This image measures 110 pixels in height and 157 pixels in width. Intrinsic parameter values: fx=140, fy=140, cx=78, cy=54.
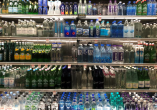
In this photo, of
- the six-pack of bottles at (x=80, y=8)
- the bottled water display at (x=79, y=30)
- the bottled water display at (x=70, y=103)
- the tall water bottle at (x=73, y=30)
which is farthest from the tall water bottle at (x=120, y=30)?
the bottled water display at (x=70, y=103)

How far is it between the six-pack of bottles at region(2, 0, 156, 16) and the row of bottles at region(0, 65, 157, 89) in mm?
1319

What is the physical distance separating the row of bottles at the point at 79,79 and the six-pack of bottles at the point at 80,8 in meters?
1.32

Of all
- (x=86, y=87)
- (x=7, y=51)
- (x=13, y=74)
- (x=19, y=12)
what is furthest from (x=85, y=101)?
(x=19, y=12)

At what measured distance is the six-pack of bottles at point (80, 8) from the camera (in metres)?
3.21

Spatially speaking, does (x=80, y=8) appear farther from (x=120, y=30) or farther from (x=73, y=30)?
(x=120, y=30)

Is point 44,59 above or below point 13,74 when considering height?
above

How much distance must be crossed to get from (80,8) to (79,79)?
5.41ft

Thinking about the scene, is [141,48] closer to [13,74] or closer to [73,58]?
[73,58]

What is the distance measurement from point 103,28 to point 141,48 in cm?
99

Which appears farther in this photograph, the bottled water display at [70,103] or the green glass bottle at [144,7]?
the green glass bottle at [144,7]

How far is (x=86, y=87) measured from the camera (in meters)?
3.23

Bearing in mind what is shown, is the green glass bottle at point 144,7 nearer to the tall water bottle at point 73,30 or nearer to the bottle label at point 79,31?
the bottle label at point 79,31

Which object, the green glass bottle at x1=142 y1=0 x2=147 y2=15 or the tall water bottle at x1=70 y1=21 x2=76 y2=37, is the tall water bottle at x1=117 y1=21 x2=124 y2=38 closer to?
the green glass bottle at x1=142 y1=0 x2=147 y2=15

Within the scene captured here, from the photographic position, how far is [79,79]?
3.30m
